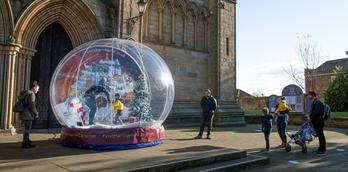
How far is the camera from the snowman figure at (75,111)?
8.77 m

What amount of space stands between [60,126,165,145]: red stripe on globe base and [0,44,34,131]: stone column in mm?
3424

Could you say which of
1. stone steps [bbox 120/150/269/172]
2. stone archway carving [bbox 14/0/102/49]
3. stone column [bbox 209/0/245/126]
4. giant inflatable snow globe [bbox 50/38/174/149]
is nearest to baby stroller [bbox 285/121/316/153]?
stone steps [bbox 120/150/269/172]

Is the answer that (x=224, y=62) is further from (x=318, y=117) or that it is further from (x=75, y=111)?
(x=75, y=111)

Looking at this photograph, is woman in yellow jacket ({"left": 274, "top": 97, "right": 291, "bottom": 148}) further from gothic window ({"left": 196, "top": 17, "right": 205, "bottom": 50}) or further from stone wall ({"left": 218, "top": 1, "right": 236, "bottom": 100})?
gothic window ({"left": 196, "top": 17, "right": 205, "bottom": 50})

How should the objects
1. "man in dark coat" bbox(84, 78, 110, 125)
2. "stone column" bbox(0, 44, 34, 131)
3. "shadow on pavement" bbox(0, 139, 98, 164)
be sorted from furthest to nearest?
"stone column" bbox(0, 44, 34, 131) → "man in dark coat" bbox(84, 78, 110, 125) → "shadow on pavement" bbox(0, 139, 98, 164)

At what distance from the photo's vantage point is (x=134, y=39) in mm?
13570

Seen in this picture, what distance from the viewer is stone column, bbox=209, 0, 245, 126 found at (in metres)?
16.9

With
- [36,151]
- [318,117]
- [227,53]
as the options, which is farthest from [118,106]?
[227,53]

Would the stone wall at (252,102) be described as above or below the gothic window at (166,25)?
below

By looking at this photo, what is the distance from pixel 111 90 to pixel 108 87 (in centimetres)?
12

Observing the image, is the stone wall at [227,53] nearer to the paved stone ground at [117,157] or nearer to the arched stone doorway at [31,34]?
the arched stone doorway at [31,34]

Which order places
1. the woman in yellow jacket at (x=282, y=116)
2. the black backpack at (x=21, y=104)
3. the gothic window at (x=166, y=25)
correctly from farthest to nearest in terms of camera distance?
the gothic window at (x=166, y=25)
the woman in yellow jacket at (x=282, y=116)
the black backpack at (x=21, y=104)

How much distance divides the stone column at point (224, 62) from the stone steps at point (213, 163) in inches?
351

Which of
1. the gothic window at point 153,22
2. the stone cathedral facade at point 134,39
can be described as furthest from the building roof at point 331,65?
the gothic window at point 153,22
